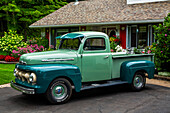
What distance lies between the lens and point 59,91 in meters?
6.37

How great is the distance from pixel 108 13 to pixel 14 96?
13634mm

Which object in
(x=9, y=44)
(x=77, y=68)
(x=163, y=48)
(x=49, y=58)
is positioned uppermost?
(x=9, y=44)

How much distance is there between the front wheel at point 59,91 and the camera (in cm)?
619

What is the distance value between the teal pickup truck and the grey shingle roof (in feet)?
29.4

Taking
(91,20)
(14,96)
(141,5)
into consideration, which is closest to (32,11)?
(91,20)

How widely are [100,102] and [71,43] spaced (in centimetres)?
213

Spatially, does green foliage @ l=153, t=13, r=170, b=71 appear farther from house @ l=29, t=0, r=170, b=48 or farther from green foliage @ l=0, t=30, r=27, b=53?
green foliage @ l=0, t=30, r=27, b=53

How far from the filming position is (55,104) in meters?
6.34

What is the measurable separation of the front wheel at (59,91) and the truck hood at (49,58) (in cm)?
61

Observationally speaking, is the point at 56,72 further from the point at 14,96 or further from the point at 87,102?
the point at 14,96

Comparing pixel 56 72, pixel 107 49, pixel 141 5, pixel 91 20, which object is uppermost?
pixel 141 5

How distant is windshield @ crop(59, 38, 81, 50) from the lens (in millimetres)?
7145

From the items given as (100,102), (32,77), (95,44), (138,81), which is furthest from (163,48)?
(32,77)

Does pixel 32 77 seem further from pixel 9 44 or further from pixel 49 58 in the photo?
pixel 9 44
